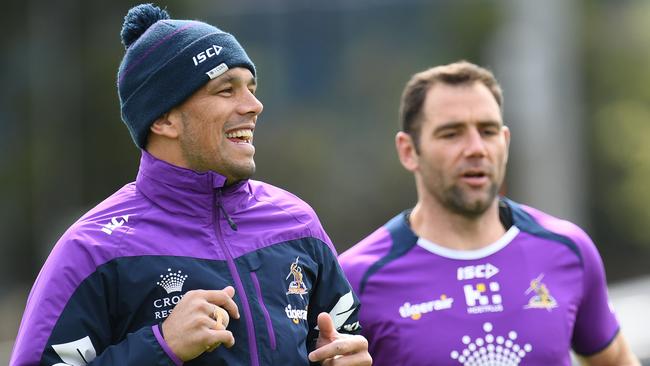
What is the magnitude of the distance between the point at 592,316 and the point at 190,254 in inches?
86.7

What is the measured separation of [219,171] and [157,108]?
29 centimetres

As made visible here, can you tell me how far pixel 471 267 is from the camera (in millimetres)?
5539

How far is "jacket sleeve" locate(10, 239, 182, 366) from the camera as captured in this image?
3.84 m

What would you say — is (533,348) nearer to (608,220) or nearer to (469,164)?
(469,164)

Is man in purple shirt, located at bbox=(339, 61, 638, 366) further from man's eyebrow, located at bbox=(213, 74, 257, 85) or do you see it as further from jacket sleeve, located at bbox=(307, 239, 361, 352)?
man's eyebrow, located at bbox=(213, 74, 257, 85)

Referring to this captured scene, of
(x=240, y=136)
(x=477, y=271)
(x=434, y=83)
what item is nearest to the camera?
(x=240, y=136)

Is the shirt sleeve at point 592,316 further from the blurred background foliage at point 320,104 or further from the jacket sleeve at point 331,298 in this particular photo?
the blurred background foliage at point 320,104

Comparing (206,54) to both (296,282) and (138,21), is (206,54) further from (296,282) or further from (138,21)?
(296,282)

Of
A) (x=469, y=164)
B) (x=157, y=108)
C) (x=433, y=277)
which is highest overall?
(x=157, y=108)

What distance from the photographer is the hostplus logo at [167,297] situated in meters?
3.97

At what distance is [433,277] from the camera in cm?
551

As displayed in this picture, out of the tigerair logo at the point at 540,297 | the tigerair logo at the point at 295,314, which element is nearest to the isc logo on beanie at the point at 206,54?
the tigerair logo at the point at 295,314

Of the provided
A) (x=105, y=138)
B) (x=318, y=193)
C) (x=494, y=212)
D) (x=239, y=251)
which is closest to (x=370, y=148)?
(x=318, y=193)

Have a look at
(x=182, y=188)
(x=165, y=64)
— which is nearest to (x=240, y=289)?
(x=182, y=188)
